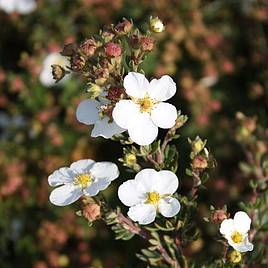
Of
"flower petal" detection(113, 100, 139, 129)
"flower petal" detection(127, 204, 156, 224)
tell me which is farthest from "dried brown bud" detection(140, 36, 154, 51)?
"flower petal" detection(127, 204, 156, 224)

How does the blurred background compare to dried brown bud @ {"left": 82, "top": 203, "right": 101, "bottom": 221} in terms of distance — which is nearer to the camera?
dried brown bud @ {"left": 82, "top": 203, "right": 101, "bottom": 221}

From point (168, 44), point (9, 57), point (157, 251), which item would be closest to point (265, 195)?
point (157, 251)

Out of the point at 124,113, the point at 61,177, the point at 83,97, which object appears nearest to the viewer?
the point at 124,113

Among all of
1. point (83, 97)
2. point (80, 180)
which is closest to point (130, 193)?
point (80, 180)

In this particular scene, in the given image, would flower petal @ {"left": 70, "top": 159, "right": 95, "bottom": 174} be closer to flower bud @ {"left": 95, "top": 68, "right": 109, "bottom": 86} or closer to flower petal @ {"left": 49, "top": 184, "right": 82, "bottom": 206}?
flower petal @ {"left": 49, "top": 184, "right": 82, "bottom": 206}

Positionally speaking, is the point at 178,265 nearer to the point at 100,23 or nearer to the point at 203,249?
the point at 203,249

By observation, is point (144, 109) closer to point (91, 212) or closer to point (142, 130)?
point (142, 130)

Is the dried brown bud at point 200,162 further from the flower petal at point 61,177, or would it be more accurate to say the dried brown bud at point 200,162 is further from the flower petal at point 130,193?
the flower petal at point 61,177
